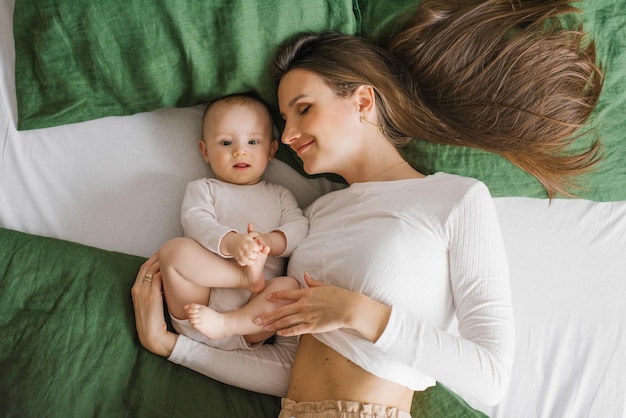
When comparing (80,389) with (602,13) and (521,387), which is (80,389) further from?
(602,13)

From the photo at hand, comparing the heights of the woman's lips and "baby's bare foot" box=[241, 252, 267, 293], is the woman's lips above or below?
above

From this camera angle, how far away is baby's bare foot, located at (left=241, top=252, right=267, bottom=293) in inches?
55.6

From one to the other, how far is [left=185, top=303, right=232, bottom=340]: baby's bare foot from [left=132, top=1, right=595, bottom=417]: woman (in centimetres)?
9

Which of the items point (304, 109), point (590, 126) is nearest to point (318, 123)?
point (304, 109)

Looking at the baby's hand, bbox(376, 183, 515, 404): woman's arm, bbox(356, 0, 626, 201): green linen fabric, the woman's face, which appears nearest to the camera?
bbox(376, 183, 515, 404): woman's arm

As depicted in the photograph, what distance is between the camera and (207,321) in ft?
4.57

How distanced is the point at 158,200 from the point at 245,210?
257 mm

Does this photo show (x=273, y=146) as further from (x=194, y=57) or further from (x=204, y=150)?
(x=194, y=57)

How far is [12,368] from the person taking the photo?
4.50ft

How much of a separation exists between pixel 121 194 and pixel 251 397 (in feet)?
2.11

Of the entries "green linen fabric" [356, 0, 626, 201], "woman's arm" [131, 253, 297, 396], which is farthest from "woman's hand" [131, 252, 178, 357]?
"green linen fabric" [356, 0, 626, 201]

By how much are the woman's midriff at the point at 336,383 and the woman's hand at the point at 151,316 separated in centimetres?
33

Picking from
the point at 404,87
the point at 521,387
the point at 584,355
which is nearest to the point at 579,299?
the point at 584,355

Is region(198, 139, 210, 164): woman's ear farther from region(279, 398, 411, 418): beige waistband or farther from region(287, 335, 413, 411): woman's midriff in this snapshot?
region(279, 398, 411, 418): beige waistband
